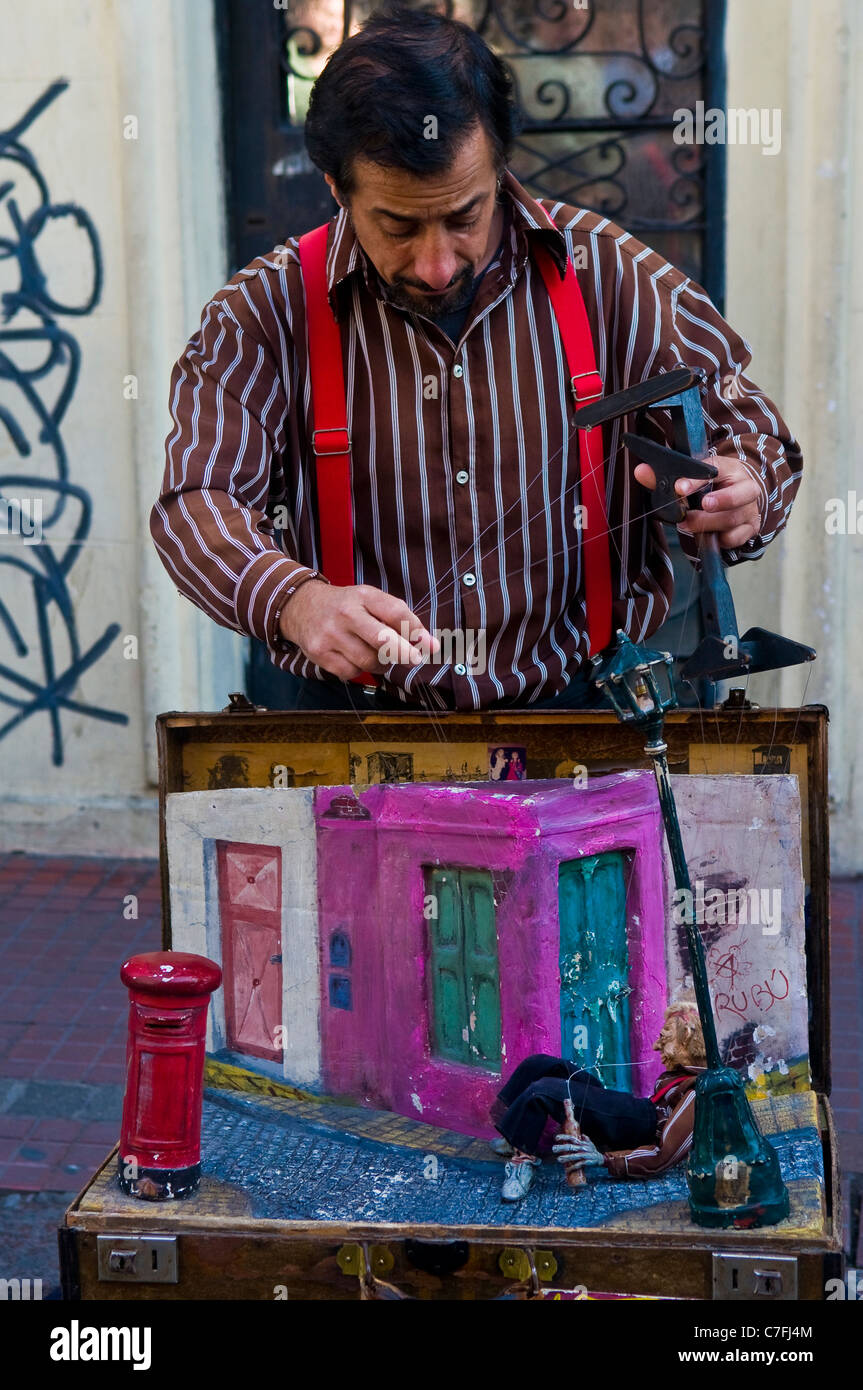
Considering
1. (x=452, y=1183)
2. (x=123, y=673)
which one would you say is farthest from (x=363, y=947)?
(x=123, y=673)

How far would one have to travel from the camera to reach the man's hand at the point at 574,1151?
1.64m

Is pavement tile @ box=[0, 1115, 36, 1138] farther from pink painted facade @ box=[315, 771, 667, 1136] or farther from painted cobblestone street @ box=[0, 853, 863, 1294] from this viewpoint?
pink painted facade @ box=[315, 771, 667, 1136]

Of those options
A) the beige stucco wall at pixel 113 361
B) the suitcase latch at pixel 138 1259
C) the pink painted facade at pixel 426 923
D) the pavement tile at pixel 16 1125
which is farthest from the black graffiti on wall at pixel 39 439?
the suitcase latch at pixel 138 1259

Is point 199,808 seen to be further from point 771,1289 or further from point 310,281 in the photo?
point 771,1289

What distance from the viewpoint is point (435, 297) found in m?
1.86

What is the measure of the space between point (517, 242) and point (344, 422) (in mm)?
312

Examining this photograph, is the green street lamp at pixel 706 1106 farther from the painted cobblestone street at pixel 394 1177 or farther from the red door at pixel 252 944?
the red door at pixel 252 944

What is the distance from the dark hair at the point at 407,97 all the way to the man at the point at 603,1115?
0.99m

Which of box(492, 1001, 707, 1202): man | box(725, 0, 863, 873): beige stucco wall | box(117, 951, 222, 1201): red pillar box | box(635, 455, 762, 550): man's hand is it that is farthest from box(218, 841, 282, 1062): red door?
box(725, 0, 863, 873): beige stucco wall

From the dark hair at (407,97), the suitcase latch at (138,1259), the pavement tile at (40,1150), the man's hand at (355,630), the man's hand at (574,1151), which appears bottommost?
the pavement tile at (40,1150)

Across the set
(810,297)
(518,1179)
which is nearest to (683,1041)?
(518,1179)

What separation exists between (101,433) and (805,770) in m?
3.43

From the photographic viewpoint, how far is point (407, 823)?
1771 mm

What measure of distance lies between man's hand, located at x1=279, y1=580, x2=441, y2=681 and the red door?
33 cm
